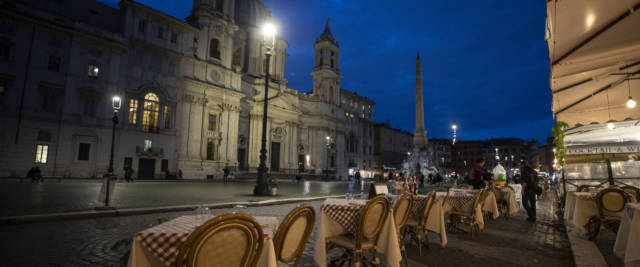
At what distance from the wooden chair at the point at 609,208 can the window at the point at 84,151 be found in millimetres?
31106

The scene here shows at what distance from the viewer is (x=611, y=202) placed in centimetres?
596

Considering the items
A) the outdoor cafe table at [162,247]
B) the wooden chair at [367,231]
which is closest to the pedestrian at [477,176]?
the wooden chair at [367,231]

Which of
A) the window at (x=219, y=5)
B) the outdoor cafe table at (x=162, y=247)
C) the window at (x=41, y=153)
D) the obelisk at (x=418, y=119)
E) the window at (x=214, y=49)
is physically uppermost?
the window at (x=219, y=5)

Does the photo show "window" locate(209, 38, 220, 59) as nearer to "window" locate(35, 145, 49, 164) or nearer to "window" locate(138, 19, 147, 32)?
"window" locate(138, 19, 147, 32)

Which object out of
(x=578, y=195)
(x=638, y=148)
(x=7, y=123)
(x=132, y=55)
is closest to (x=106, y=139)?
(x=7, y=123)

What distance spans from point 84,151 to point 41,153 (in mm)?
2615

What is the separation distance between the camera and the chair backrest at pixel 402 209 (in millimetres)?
4206

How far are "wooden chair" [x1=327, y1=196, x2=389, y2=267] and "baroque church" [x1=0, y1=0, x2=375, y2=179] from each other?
93.0ft

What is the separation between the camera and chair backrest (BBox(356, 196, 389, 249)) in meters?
3.60

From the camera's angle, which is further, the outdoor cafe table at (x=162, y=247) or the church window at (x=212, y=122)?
the church window at (x=212, y=122)

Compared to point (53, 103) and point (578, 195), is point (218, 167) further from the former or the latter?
point (578, 195)

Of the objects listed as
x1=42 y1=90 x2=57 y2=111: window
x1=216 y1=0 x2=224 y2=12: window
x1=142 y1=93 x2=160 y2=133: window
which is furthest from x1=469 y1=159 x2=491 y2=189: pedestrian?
x1=216 y1=0 x2=224 y2=12: window

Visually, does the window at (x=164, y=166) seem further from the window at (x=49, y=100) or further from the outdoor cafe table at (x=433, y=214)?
the outdoor cafe table at (x=433, y=214)

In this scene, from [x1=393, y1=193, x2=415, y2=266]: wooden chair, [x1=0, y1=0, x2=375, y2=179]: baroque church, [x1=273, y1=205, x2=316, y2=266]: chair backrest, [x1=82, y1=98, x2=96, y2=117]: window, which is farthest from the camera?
[x1=82, y1=98, x2=96, y2=117]: window
